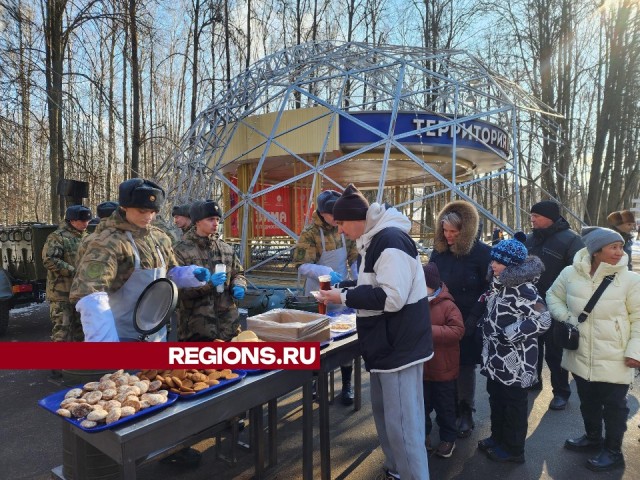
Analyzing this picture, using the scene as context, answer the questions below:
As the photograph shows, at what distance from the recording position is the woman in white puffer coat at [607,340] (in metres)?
3.08

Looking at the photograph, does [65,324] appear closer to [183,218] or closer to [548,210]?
[183,218]

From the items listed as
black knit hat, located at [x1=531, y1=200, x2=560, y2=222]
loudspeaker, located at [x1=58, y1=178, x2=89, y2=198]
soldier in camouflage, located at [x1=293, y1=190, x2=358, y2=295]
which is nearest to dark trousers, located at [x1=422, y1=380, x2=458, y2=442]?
soldier in camouflage, located at [x1=293, y1=190, x2=358, y2=295]

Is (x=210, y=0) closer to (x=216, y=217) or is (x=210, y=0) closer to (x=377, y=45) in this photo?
(x=377, y=45)

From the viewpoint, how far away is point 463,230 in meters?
3.57

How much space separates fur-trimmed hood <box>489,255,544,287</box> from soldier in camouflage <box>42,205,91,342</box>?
5074 mm

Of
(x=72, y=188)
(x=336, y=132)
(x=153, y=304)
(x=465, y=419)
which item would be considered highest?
(x=336, y=132)

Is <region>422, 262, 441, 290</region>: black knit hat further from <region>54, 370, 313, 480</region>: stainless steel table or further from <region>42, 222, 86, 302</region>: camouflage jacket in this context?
<region>42, 222, 86, 302</region>: camouflage jacket

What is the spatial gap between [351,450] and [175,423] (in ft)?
6.63

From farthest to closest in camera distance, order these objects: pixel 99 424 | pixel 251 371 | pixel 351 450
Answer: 1. pixel 351 450
2. pixel 251 371
3. pixel 99 424

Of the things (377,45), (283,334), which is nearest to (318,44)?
(377,45)

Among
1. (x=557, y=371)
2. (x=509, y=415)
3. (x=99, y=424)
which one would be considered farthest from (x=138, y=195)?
(x=557, y=371)

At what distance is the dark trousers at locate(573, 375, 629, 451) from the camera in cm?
309

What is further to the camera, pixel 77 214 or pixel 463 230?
pixel 77 214

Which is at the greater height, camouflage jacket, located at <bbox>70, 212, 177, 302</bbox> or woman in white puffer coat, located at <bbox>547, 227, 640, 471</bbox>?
camouflage jacket, located at <bbox>70, 212, 177, 302</bbox>
